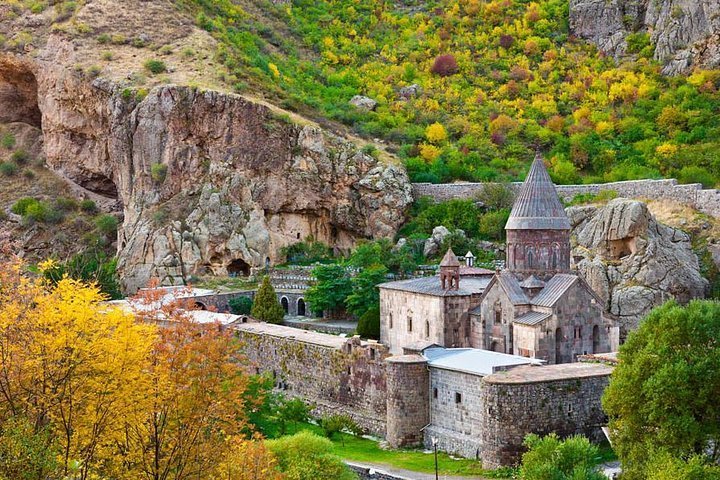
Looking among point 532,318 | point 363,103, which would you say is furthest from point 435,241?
point 532,318

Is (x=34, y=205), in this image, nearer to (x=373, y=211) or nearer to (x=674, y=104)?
(x=373, y=211)

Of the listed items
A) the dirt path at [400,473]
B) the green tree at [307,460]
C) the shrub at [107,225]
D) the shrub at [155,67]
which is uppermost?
the shrub at [155,67]

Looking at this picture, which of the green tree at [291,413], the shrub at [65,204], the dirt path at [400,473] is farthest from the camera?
the shrub at [65,204]

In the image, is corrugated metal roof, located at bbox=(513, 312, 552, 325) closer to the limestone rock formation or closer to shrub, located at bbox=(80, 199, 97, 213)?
the limestone rock formation

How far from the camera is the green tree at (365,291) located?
4578cm

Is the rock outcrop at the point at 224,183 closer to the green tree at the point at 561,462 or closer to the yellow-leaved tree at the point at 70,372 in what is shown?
the green tree at the point at 561,462

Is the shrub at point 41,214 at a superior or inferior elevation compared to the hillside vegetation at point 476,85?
inferior

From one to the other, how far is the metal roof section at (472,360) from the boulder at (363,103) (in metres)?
35.3

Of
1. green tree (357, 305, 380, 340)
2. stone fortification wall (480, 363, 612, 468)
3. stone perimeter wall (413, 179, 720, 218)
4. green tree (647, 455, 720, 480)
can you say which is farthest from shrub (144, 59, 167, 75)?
green tree (647, 455, 720, 480)

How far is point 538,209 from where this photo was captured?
117ft

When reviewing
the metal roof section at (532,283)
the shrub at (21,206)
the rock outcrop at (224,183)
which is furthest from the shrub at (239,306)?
the shrub at (21,206)

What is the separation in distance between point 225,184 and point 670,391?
3449 cm

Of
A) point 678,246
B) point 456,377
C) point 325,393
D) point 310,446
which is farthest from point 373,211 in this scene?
point 310,446

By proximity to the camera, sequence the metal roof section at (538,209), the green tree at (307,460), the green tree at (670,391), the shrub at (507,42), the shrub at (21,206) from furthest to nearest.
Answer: the shrub at (507,42) → the shrub at (21,206) → the metal roof section at (538,209) → the green tree at (307,460) → the green tree at (670,391)
